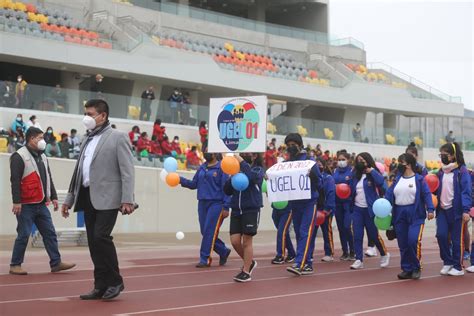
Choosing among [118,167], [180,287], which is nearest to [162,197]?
[180,287]

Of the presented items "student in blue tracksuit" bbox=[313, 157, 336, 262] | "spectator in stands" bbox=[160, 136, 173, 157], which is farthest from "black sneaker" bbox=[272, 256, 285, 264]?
"spectator in stands" bbox=[160, 136, 173, 157]

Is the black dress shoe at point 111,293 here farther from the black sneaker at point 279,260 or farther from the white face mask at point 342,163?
the white face mask at point 342,163

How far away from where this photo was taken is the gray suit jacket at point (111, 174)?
884 centimetres

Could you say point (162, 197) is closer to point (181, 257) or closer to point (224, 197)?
point (181, 257)

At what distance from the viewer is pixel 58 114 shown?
26.5m

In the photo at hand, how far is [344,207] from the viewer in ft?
49.6

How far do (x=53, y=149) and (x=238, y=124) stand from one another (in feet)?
38.4

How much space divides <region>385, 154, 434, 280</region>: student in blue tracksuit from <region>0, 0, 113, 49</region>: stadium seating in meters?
21.3

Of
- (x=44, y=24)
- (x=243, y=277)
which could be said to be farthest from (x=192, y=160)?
(x=243, y=277)

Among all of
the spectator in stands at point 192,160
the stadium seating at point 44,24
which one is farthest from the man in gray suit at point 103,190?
the stadium seating at point 44,24

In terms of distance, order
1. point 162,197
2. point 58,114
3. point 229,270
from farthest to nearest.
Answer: point 58,114, point 162,197, point 229,270

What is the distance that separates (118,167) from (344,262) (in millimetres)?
6913

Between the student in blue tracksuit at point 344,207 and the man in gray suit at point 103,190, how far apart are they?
21.4 feet

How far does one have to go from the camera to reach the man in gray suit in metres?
8.84
